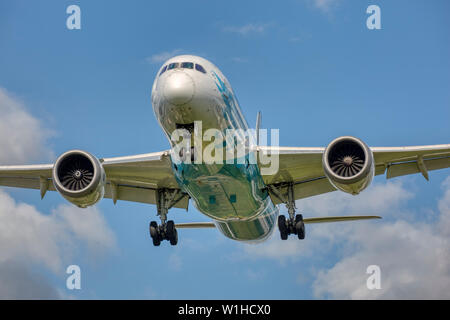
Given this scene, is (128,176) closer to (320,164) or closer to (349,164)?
(320,164)

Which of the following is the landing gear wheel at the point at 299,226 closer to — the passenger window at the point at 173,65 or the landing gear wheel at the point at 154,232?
the landing gear wheel at the point at 154,232

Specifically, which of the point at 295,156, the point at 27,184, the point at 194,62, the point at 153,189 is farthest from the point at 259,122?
the point at 27,184

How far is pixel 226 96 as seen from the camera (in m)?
20.6

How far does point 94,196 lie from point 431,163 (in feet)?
41.7

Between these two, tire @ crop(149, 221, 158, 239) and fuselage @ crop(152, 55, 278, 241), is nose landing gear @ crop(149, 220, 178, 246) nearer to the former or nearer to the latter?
tire @ crop(149, 221, 158, 239)

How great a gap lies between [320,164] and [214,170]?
5.08 meters

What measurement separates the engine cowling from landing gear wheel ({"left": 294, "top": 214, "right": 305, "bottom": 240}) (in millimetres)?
4299

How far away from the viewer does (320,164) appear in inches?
942

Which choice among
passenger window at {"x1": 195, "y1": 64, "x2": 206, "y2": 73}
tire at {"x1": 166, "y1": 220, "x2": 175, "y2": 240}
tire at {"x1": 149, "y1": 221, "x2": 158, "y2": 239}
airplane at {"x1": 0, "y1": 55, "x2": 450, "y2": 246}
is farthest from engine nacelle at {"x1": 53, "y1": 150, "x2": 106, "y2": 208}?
passenger window at {"x1": 195, "y1": 64, "x2": 206, "y2": 73}

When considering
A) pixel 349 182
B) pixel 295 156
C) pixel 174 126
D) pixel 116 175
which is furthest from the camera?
pixel 116 175

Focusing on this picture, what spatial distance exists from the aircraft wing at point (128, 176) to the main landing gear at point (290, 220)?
4075 millimetres

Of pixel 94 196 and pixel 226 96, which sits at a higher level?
pixel 226 96

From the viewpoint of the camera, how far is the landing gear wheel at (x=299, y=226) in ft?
81.7

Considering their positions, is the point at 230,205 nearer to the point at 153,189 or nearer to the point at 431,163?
the point at 153,189
